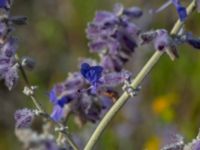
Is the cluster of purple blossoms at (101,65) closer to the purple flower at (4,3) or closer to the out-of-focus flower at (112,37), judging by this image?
the out-of-focus flower at (112,37)

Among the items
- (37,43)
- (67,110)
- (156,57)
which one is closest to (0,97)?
(37,43)

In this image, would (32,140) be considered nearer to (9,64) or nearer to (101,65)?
(9,64)

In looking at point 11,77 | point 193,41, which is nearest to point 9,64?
point 11,77

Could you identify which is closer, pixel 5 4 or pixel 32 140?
pixel 32 140

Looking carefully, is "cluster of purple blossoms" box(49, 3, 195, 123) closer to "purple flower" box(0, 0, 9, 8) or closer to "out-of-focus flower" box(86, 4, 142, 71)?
"out-of-focus flower" box(86, 4, 142, 71)

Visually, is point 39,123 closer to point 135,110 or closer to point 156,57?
point 135,110

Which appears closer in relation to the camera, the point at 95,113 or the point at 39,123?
the point at 95,113

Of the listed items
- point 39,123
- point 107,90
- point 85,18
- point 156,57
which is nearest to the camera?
point 156,57
